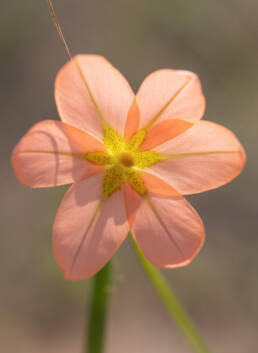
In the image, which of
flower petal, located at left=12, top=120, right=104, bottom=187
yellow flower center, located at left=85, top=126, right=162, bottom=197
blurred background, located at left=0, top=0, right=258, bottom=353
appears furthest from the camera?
blurred background, located at left=0, top=0, right=258, bottom=353

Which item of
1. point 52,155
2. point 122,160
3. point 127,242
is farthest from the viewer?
point 127,242

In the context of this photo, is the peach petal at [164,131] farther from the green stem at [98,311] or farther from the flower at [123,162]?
the green stem at [98,311]

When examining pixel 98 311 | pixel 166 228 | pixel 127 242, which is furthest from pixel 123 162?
pixel 127 242

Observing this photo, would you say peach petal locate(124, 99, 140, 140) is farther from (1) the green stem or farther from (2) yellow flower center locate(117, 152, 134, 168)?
(1) the green stem

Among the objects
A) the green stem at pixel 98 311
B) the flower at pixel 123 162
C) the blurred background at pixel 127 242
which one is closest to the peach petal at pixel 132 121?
the flower at pixel 123 162

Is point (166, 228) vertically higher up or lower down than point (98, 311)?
higher up

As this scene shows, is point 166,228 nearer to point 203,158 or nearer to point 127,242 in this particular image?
point 203,158

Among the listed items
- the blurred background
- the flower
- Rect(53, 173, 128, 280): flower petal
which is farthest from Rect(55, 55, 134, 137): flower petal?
the blurred background
